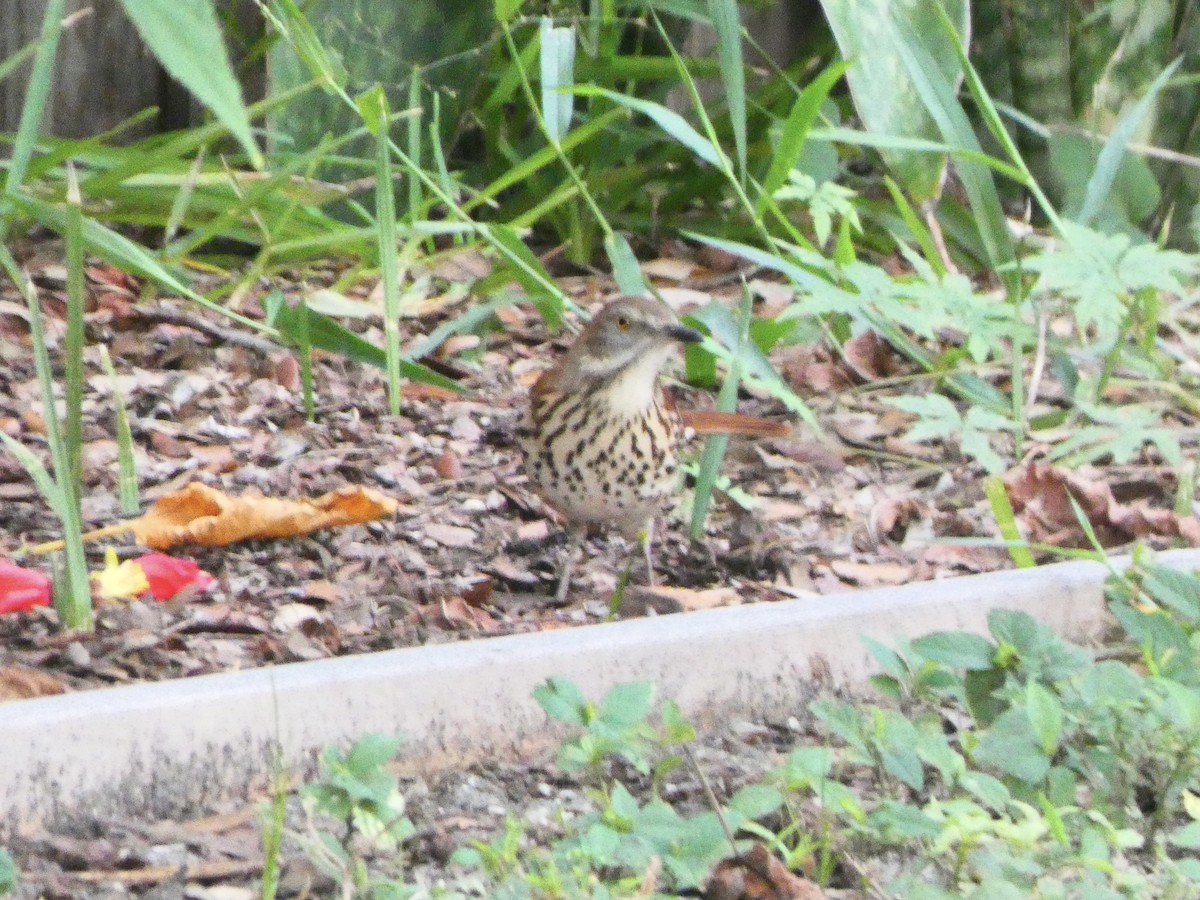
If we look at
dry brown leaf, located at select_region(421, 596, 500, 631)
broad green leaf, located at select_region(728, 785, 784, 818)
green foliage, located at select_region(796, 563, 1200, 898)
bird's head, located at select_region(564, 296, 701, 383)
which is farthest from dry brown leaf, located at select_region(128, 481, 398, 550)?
broad green leaf, located at select_region(728, 785, 784, 818)

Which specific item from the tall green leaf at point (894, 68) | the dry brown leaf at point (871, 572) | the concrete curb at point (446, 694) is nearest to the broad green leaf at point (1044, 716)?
the concrete curb at point (446, 694)

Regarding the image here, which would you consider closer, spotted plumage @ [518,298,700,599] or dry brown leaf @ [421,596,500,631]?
dry brown leaf @ [421,596,500,631]

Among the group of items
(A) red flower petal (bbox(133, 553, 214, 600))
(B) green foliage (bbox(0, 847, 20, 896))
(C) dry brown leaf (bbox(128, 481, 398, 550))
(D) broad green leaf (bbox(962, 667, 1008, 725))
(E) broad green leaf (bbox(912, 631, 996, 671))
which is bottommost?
(C) dry brown leaf (bbox(128, 481, 398, 550))

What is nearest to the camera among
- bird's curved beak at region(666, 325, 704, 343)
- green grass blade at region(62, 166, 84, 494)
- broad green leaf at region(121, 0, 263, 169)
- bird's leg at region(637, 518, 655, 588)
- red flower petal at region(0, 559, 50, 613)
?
broad green leaf at region(121, 0, 263, 169)

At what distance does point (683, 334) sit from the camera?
3.34 meters

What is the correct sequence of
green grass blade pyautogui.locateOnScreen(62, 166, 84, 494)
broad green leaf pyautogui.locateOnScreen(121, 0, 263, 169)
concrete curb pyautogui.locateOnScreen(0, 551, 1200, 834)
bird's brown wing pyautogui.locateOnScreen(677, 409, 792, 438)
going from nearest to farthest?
broad green leaf pyautogui.locateOnScreen(121, 0, 263, 169)
concrete curb pyautogui.locateOnScreen(0, 551, 1200, 834)
green grass blade pyautogui.locateOnScreen(62, 166, 84, 494)
bird's brown wing pyautogui.locateOnScreen(677, 409, 792, 438)

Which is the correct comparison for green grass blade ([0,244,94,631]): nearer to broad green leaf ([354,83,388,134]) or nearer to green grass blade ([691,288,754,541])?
A: broad green leaf ([354,83,388,134])

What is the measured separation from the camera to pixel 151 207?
13.8 ft

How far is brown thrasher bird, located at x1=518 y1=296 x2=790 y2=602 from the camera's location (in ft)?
10.5

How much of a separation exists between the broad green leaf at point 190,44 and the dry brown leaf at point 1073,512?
106 inches

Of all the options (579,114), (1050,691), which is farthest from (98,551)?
(579,114)

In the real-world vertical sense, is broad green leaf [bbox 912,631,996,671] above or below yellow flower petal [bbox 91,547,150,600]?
above

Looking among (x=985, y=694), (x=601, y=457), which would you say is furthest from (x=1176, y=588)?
(x=601, y=457)

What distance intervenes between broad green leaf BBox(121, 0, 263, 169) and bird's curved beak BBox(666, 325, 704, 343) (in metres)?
2.70
